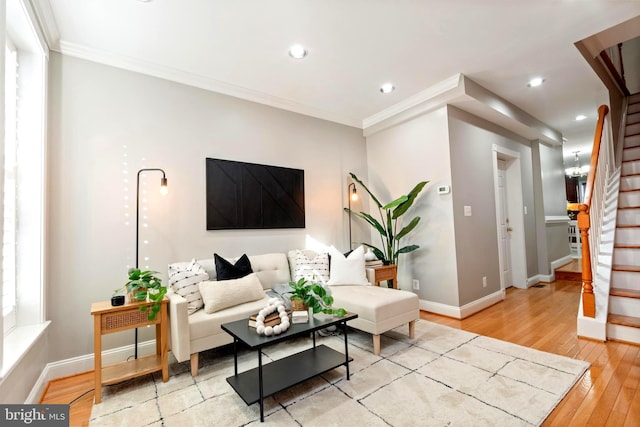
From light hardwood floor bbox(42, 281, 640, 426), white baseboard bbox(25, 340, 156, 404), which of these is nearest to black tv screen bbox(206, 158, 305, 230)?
white baseboard bbox(25, 340, 156, 404)

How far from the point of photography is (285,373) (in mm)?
1988

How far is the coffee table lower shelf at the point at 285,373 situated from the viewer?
71.2 inches

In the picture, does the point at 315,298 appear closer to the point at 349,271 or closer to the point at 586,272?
the point at 349,271

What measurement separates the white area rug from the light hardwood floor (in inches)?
3.6

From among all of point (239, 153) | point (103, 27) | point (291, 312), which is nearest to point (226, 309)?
point (291, 312)

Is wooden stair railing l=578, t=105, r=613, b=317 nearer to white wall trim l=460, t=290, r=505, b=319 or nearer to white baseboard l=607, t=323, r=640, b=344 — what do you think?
white baseboard l=607, t=323, r=640, b=344

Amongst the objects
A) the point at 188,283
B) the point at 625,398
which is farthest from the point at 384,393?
the point at 188,283

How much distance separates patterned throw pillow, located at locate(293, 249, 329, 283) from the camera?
10.5 feet

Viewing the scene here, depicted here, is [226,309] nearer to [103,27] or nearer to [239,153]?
[239,153]

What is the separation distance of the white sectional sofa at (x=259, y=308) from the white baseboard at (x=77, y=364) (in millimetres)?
581

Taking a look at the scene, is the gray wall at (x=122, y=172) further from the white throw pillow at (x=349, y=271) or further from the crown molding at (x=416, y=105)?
the crown molding at (x=416, y=105)

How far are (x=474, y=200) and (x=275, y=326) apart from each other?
3159mm

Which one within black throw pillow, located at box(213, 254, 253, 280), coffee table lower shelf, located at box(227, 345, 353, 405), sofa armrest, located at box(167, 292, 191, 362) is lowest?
coffee table lower shelf, located at box(227, 345, 353, 405)

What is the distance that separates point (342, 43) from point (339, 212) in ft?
7.29
